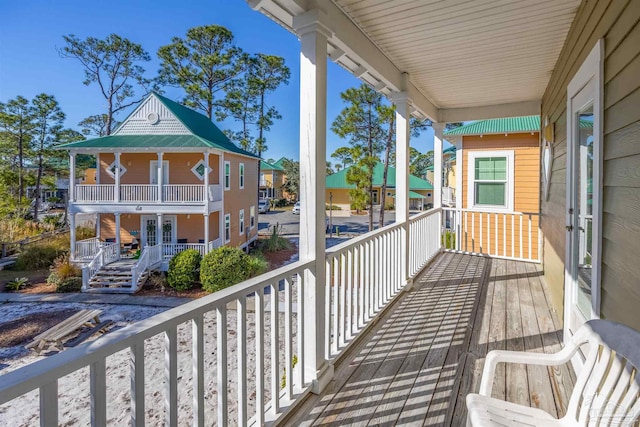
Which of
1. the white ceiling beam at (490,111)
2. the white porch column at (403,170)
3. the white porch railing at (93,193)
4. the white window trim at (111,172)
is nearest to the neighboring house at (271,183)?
the white window trim at (111,172)

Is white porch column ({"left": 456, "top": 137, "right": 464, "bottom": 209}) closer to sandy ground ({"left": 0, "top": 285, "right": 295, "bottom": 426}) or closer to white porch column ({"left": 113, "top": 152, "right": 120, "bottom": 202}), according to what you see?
sandy ground ({"left": 0, "top": 285, "right": 295, "bottom": 426})

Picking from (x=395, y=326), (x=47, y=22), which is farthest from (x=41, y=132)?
(x=395, y=326)

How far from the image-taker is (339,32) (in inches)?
89.6

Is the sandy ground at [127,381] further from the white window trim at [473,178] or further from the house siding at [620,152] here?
the white window trim at [473,178]

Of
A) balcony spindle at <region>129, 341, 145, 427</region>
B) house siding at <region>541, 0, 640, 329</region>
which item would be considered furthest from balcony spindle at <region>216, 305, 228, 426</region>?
house siding at <region>541, 0, 640, 329</region>

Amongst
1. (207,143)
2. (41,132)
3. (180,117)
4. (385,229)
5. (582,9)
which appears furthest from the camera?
(180,117)

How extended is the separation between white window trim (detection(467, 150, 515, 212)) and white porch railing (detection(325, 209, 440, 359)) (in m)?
3.50

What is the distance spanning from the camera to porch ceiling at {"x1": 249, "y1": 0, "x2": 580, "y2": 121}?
2258mm

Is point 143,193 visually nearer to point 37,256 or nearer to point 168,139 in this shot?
point 168,139

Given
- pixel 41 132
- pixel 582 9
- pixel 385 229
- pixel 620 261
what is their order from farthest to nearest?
1. pixel 41 132
2. pixel 385 229
3. pixel 582 9
4. pixel 620 261

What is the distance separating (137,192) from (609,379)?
12.0m

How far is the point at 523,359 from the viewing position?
1288 mm

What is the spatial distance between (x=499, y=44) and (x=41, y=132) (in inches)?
441

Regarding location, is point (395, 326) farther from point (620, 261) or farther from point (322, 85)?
point (322, 85)
